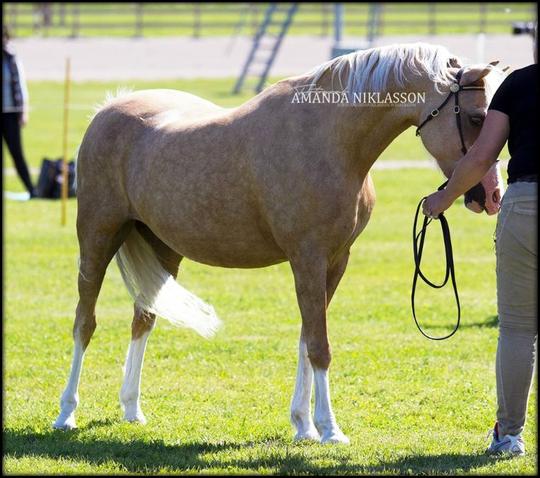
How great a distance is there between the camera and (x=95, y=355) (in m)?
7.41

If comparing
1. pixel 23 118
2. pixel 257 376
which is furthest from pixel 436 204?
pixel 23 118

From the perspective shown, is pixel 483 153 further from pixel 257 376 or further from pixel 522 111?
pixel 257 376

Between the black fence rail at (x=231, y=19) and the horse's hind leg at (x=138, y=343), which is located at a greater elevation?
the horse's hind leg at (x=138, y=343)

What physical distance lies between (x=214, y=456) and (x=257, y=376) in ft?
5.65

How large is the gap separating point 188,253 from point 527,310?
1.96 m

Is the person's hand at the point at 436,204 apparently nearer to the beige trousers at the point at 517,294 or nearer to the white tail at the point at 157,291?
the beige trousers at the point at 517,294

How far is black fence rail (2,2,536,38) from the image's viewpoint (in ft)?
133

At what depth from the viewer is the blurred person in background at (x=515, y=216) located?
4582 mm

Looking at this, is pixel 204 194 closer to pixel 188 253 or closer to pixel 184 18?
pixel 188 253

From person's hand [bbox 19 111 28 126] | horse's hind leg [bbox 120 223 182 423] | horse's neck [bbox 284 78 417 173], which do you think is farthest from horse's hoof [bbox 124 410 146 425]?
person's hand [bbox 19 111 28 126]

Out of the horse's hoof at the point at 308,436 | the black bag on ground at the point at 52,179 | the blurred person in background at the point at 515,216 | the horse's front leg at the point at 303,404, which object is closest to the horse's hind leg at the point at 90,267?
the horse's front leg at the point at 303,404

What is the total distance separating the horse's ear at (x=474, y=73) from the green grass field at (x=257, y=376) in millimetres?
1761

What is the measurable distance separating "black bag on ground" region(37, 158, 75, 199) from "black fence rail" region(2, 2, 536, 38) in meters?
23.3

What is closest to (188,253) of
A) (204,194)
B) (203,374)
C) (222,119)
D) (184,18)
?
(204,194)
